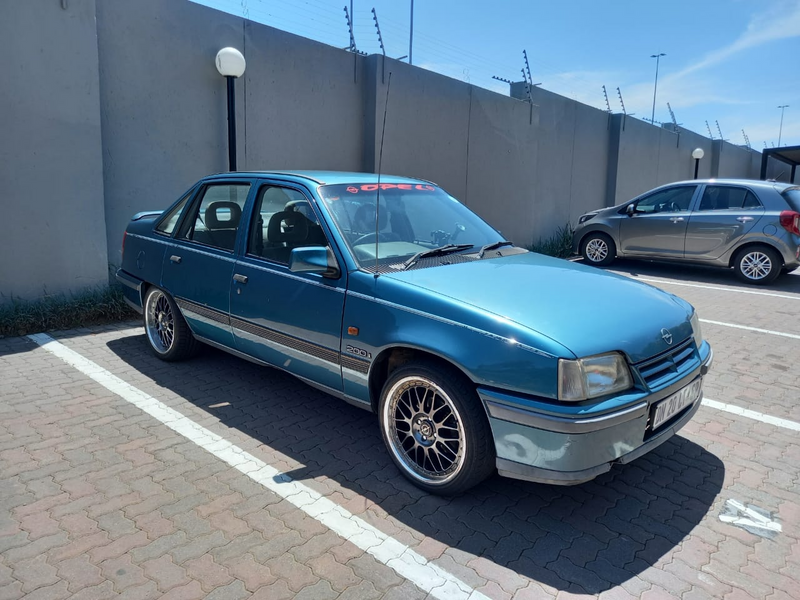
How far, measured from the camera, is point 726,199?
1039 centimetres

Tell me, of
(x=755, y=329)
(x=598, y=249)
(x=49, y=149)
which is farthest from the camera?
(x=598, y=249)

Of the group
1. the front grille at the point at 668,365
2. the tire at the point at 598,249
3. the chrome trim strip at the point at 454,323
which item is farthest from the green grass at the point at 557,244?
the chrome trim strip at the point at 454,323

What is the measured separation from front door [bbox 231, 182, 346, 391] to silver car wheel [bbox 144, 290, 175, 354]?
117cm

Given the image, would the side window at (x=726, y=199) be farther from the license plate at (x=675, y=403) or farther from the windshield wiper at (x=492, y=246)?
the license plate at (x=675, y=403)

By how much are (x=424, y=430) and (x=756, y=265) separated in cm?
925

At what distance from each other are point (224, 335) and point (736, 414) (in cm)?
Answer: 397

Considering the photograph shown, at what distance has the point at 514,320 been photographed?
292 cm

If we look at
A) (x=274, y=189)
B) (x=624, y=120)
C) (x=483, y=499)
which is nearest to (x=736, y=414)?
(x=483, y=499)

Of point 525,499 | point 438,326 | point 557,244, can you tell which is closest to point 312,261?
point 438,326

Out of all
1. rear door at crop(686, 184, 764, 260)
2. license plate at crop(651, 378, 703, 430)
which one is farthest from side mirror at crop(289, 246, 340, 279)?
rear door at crop(686, 184, 764, 260)

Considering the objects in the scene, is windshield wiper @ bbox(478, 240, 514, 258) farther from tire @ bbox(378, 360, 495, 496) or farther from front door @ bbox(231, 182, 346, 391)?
tire @ bbox(378, 360, 495, 496)

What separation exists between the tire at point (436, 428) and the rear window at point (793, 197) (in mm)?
9380

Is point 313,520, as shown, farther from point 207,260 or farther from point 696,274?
point 696,274

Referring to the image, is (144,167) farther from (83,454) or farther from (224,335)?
(83,454)
